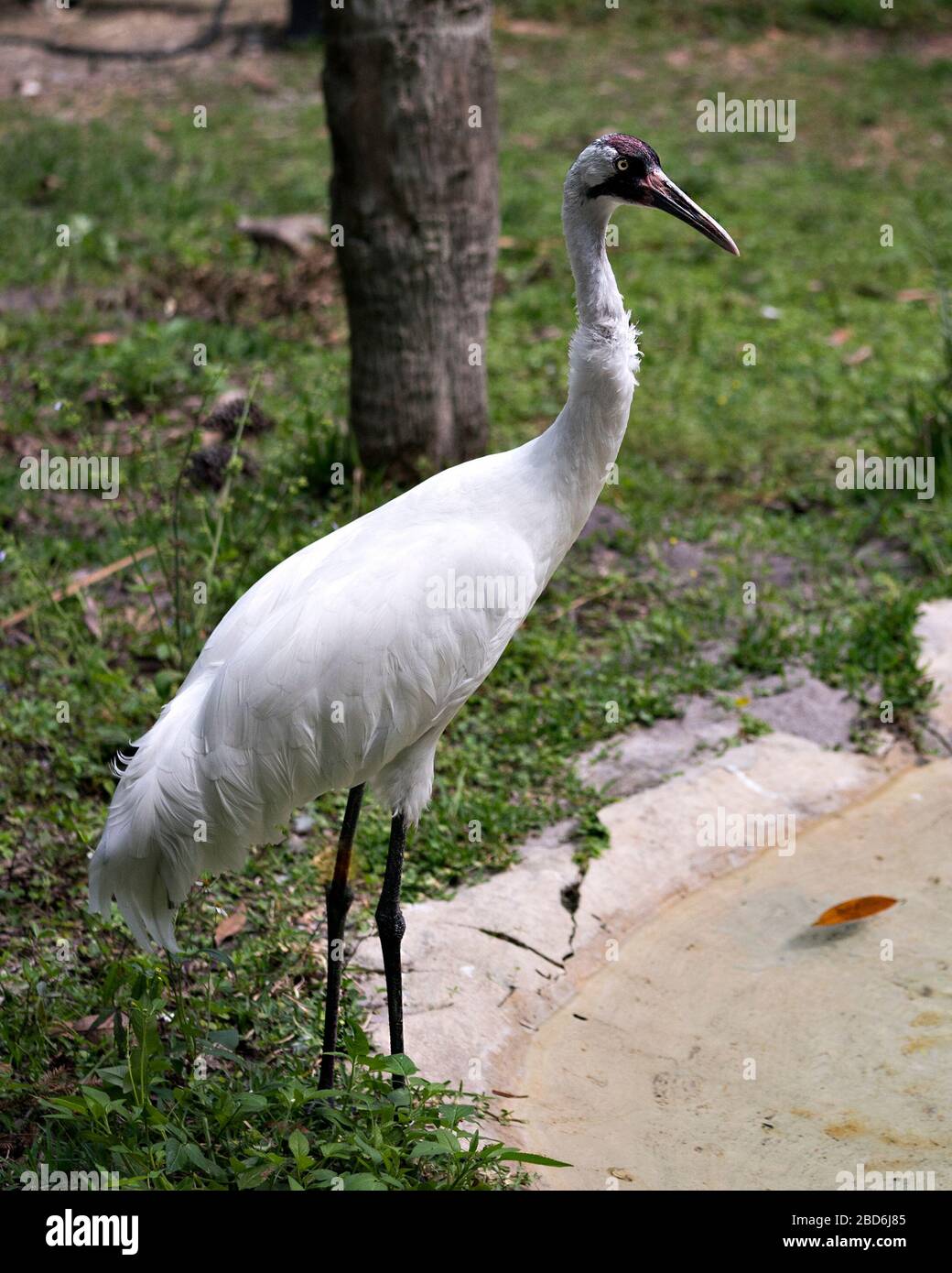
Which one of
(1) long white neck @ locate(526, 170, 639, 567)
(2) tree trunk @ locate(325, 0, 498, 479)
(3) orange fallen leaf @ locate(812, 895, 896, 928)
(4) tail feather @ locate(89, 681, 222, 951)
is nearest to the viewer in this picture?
(4) tail feather @ locate(89, 681, 222, 951)

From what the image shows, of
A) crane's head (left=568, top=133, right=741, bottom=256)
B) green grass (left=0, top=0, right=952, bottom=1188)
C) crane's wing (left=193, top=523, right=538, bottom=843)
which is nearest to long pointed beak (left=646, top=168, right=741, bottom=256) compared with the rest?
crane's head (left=568, top=133, right=741, bottom=256)

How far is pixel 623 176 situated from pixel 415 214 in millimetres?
2264

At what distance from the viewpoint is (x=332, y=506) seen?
5500 mm

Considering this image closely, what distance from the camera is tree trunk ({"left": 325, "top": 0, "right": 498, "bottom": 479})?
5.21m

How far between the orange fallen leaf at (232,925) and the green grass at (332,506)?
0.04 m

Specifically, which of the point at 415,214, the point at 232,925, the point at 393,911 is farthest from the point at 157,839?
the point at 415,214

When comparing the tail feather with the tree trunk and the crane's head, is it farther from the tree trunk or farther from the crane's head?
the tree trunk

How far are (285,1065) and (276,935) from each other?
506mm

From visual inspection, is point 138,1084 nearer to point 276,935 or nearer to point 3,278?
point 276,935

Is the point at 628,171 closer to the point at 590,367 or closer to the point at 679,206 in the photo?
the point at 679,206

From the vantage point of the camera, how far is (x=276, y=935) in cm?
386

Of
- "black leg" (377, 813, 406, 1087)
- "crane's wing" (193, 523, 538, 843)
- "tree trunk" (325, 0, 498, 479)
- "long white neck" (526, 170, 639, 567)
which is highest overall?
"tree trunk" (325, 0, 498, 479)

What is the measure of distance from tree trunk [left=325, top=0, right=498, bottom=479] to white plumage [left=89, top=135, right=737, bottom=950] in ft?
7.15

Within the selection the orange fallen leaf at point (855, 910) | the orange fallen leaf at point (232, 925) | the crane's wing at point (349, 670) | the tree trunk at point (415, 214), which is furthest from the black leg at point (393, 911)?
the tree trunk at point (415, 214)
